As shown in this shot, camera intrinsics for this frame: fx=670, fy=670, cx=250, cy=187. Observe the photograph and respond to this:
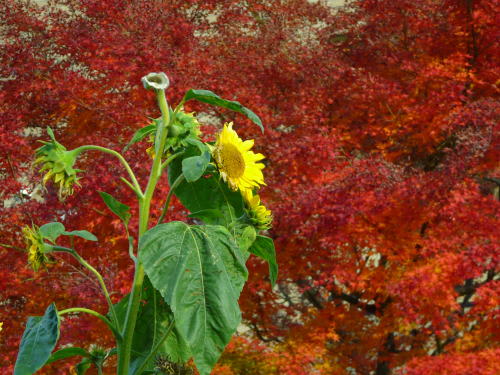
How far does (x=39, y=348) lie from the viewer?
4.79ft

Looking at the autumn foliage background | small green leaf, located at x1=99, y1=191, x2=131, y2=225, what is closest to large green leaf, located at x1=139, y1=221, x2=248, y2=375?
small green leaf, located at x1=99, y1=191, x2=131, y2=225

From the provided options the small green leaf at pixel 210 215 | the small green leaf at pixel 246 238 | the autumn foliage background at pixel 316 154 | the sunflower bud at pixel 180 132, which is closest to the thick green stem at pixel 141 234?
the sunflower bud at pixel 180 132

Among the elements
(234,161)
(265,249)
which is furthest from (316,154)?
(234,161)

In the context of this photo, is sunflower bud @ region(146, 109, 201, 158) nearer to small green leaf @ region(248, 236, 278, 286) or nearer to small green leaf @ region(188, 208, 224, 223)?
small green leaf @ region(188, 208, 224, 223)

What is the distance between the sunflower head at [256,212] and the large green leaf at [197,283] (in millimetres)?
239

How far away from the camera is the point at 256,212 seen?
65.1 inches

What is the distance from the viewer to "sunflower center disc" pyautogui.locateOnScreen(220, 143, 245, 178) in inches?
62.9

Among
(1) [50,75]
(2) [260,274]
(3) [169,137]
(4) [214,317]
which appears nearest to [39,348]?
(4) [214,317]

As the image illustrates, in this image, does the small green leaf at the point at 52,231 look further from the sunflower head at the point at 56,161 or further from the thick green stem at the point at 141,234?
the thick green stem at the point at 141,234

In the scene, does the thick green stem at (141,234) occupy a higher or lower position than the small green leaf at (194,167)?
lower

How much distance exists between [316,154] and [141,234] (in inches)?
176

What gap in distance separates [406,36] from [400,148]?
120 centimetres

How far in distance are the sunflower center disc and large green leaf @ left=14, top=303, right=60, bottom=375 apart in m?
0.52

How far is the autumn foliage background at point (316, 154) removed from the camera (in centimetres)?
514
